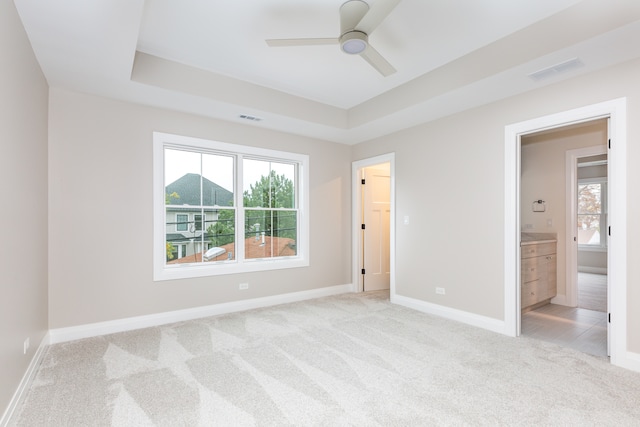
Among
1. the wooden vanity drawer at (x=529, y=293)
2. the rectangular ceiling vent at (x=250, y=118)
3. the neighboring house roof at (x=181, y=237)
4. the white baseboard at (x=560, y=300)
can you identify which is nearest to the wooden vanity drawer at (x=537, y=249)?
the wooden vanity drawer at (x=529, y=293)

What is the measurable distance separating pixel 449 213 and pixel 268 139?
8.75 feet

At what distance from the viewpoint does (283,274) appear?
4742mm

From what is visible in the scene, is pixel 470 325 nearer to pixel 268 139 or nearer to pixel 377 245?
pixel 377 245

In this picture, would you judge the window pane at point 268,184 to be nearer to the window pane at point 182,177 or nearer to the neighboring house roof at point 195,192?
the neighboring house roof at point 195,192

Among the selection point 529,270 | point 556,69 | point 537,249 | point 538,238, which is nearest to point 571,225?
point 538,238

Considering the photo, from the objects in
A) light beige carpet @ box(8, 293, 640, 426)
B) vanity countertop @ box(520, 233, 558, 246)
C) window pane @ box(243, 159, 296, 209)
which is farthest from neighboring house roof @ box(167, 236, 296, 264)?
vanity countertop @ box(520, 233, 558, 246)

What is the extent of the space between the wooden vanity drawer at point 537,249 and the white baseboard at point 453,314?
112 cm

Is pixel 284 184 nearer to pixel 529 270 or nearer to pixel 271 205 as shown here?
pixel 271 205

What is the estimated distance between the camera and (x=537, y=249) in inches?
175

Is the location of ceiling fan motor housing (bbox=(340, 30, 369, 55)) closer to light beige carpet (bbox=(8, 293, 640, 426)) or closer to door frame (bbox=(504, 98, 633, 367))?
door frame (bbox=(504, 98, 633, 367))

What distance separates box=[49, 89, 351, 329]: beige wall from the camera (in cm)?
323

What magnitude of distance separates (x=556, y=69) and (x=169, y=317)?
4.68 metres

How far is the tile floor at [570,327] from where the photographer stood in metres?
3.14

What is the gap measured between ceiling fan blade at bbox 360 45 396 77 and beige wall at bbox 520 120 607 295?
3.32 meters
